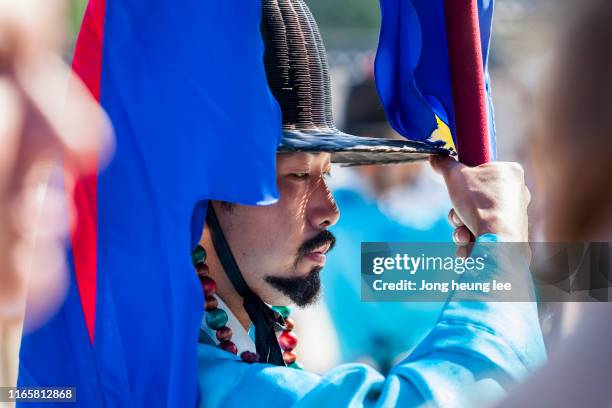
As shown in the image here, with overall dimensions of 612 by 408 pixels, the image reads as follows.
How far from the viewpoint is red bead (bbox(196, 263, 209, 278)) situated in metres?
1.98

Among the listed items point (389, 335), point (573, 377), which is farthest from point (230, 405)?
point (389, 335)

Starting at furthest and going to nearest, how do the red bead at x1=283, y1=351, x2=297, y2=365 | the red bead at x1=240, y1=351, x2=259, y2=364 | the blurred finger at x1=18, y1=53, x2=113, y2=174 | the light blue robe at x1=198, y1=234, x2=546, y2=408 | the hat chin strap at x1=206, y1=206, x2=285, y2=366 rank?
the red bead at x1=283, y1=351, x2=297, y2=365 < the hat chin strap at x1=206, y1=206, x2=285, y2=366 < the red bead at x1=240, y1=351, x2=259, y2=364 < the blurred finger at x1=18, y1=53, x2=113, y2=174 < the light blue robe at x1=198, y1=234, x2=546, y2=408

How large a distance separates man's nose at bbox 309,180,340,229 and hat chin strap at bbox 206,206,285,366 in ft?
0.67

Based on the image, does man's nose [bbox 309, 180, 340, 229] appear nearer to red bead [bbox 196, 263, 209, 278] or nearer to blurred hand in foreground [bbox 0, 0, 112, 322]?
red bead [bbox 196, 263, 209, 278]

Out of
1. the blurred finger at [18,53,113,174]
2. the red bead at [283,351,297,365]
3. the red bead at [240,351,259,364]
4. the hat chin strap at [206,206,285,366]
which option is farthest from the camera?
the red bead at [283,351,297,365]

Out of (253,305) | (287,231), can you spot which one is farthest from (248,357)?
(287,231)

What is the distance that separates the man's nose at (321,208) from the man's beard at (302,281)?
3 cm

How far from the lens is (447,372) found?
1.52 meters

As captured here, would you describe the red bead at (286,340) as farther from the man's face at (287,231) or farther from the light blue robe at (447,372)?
the light blue robe at (447,372)

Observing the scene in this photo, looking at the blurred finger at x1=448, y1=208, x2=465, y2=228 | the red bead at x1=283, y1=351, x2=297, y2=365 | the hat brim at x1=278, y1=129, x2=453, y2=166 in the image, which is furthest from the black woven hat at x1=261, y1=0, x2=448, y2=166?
the red bead at x1=283, y1=351, x2=297, y2=365

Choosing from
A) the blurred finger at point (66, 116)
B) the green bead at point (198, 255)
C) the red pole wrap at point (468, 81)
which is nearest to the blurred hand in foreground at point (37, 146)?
the blurred finger at point (66, 116)

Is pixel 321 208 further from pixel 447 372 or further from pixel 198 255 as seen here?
pixel 447 372

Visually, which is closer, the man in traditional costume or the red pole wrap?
the man in traditional costume

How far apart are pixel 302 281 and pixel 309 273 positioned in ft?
0.08
